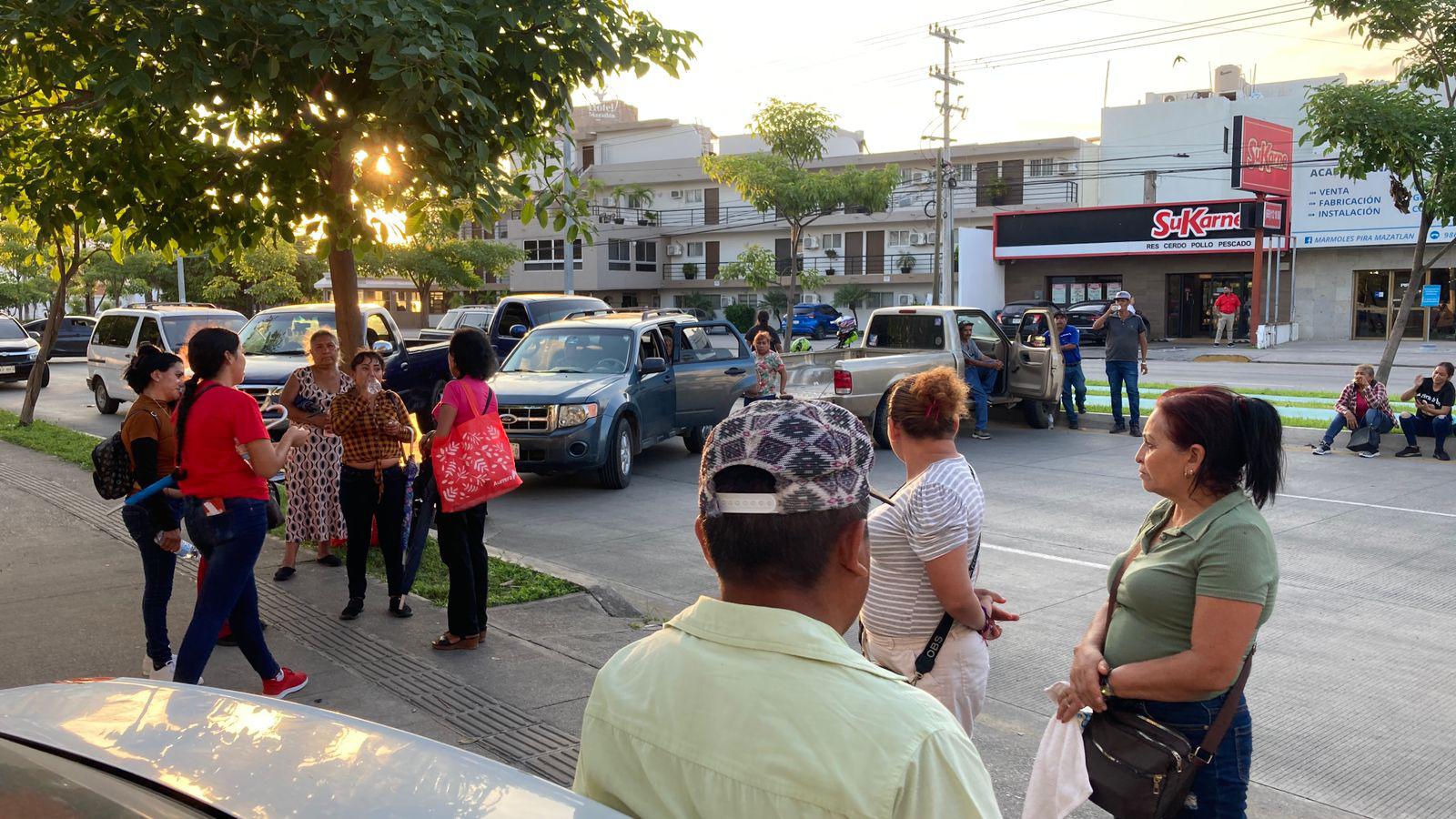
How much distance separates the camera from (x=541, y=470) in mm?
11453

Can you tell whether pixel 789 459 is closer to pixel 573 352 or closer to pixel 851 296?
pixel 573 352

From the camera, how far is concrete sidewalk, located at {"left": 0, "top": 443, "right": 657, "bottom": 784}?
16.7ft

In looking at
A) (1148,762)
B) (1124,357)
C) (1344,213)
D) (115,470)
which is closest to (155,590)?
(115,470)

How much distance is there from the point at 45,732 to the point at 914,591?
227 cm

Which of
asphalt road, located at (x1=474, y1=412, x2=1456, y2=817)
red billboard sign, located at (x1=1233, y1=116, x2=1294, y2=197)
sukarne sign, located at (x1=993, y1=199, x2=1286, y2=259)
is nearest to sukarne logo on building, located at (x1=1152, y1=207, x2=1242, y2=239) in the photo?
sukarne sign, located at (x1=993, y1=199, x2=1286, y2=259)

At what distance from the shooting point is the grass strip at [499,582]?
7.16 metres

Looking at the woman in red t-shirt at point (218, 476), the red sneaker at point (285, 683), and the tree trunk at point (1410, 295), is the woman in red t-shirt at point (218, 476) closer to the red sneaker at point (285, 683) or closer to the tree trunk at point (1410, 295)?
the red sneaker at point (285, 683)

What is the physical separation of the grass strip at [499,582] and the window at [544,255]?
54319 mm

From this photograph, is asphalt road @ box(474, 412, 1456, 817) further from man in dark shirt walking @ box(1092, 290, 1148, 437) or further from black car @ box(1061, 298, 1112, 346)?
black car @ box(1061, 298, 1112, 346)

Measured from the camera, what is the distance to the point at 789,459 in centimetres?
184

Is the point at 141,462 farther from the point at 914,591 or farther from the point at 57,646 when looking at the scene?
the point at 914,591

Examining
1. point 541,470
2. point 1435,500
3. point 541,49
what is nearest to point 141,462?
point 541,49

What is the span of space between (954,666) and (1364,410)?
12390 mm

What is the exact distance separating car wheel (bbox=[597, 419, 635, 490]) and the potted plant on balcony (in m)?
44.2
